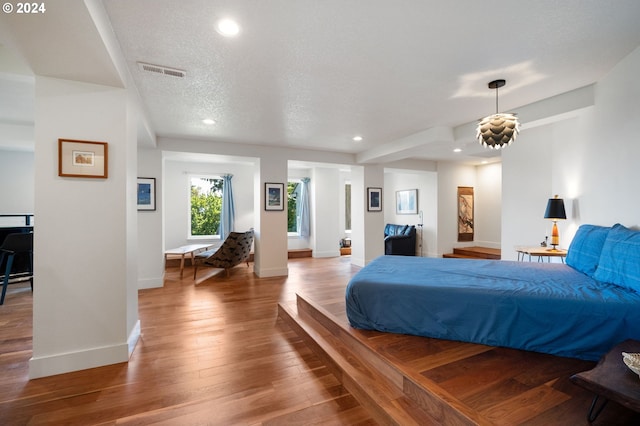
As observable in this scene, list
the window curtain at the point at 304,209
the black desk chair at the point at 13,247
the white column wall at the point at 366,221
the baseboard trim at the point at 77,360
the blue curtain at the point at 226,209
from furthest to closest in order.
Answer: the window curtain at the point at 304,209
the blue curtain at the point at 226,209
the white column wall at the point at 366,221
the black desk chair at the point at 13,247
the baseboard trim at the point at 77,360

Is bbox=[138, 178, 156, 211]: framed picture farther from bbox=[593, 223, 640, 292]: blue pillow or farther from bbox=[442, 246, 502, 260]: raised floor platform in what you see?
bbox=[442, 246, 502, 260]: raised floor platform

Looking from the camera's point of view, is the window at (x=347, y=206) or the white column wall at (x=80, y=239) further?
the window at (x=347, y=206)

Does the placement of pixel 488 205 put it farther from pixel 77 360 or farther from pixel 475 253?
pixel 77 360

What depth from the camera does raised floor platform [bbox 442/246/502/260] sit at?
6.09 meters

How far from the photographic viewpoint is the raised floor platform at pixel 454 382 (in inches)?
56.9

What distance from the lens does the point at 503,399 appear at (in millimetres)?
1548

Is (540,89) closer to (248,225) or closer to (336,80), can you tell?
(336,80)

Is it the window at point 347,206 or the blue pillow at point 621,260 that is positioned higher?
the window at point 347,206

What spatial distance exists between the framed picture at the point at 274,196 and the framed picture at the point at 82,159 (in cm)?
309

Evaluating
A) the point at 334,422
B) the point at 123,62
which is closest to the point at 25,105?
the point at 123,62

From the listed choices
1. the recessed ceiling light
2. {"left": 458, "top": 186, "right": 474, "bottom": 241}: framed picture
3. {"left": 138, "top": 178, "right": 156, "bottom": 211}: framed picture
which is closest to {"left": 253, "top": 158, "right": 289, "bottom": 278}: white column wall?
{"left": 138, "top": 178, "right": 156, "bottom": 211}: framed picture

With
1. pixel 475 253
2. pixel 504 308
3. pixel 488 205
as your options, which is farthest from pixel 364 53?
pixel 488 205

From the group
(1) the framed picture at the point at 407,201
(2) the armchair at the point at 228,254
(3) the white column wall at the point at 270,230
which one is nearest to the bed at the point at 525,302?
(3) the white column wall at the point at 270,230

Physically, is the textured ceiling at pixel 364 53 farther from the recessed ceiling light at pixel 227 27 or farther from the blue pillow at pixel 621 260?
the blue pillow at pixel 621 260
